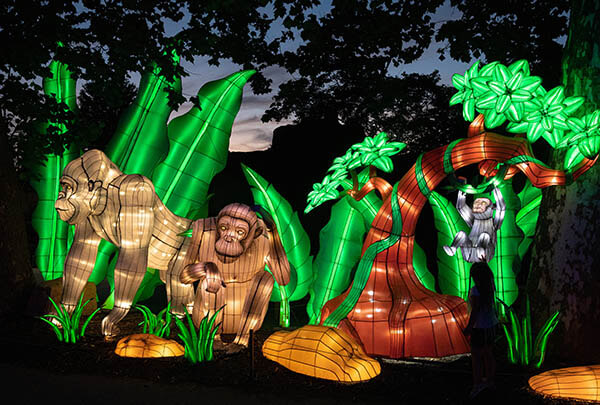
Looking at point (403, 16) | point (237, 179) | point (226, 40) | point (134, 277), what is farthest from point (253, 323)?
point (237, 179)

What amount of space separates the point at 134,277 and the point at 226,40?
4.79m

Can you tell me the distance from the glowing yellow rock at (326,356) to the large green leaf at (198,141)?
10.7 ft

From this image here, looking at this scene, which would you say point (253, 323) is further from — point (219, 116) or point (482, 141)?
point (219, 116)

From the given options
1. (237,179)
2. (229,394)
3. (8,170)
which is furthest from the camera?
(237,179)

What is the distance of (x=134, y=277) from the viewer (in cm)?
525

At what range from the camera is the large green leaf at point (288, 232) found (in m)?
6.28

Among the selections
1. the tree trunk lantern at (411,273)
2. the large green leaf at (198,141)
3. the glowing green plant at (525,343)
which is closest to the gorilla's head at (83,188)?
the large green leaf at (198,141)

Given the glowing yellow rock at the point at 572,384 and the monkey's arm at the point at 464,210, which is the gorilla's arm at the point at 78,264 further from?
the glowing yellow rock at the point at 572,384

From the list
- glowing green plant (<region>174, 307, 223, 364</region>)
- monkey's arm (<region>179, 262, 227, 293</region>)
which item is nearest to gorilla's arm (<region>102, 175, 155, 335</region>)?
monkey's arm (<region>179, 262, 227, 293</region>)

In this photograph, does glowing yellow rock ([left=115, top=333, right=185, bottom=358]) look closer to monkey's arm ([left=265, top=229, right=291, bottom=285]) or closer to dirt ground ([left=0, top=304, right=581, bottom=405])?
dirt ground ([left=0, top=304, right=581, bottom=405])

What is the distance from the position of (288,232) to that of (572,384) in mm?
3572

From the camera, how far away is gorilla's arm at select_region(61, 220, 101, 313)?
5465 mm

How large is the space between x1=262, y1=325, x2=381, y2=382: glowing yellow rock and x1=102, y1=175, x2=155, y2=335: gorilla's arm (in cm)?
182

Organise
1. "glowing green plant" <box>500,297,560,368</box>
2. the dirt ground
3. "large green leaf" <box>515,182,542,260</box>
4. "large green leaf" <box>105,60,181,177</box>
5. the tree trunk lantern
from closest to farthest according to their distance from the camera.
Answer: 1. the dirt ground
2. "glowing green plant" <box>500,297,560,368</box>
3. the tree trunk lantern
4. "large green leaf" <box>515,182,542,260</box>
5. "large green leaf" <box>105,60,181,177</box>
